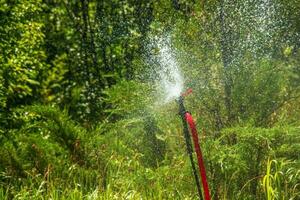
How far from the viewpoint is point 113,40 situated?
33.4 feet

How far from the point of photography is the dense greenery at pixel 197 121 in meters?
5.53

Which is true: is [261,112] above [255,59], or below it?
below

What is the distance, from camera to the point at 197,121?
6066 millimetres

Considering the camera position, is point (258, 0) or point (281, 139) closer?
point (281, 139)

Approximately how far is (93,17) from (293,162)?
6025 mm

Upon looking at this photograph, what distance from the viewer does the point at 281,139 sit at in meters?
5.48

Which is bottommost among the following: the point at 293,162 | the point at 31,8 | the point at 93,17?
the point at 293,162

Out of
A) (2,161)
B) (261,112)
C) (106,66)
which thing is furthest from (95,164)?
(106,66)

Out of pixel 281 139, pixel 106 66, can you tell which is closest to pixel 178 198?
Result: pixel 281 139

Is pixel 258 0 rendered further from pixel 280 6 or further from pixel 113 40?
pixel 113 40

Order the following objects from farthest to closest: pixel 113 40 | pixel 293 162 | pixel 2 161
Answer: pixel 113 40
pixel 2 161
pixel 293 162

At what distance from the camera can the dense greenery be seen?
5.53m

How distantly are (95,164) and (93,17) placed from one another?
4.43 metres

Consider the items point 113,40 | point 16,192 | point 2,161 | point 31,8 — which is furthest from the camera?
point 113,40
